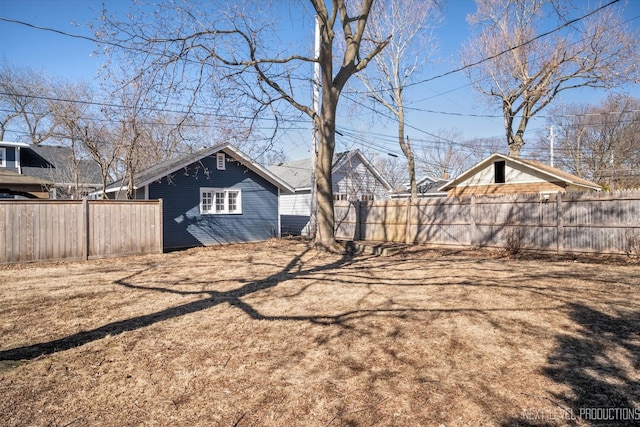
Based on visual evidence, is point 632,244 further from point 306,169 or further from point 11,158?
point 11,158

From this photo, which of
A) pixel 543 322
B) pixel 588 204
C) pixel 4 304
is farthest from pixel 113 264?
pixel 588 204

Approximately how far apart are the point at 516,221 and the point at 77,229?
42.5ft

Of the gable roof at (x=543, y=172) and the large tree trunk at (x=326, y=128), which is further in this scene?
the gable roof at (x=543, y=172)

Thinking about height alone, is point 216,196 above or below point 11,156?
below

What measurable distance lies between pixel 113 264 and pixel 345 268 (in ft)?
20.3

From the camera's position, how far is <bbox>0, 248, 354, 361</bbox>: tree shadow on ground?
3928 mm

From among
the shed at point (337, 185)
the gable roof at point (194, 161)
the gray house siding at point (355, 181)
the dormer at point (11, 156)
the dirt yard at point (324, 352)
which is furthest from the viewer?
the dormer at point (11, 156)

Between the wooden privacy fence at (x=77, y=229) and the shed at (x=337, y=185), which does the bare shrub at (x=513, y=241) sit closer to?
the wooden privacy fence at (x=77, y=229)

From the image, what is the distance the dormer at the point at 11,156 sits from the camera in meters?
24.7

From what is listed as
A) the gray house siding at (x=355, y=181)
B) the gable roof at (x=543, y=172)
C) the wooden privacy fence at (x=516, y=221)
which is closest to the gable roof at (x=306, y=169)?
the gray house siding at (x=355, y=181)

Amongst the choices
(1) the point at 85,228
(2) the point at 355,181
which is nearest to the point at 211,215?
(1) the point at 85,228

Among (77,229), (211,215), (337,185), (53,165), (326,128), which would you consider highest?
(53,165)

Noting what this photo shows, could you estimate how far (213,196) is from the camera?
16.0 meters

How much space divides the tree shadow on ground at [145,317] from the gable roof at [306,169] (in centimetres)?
1461
